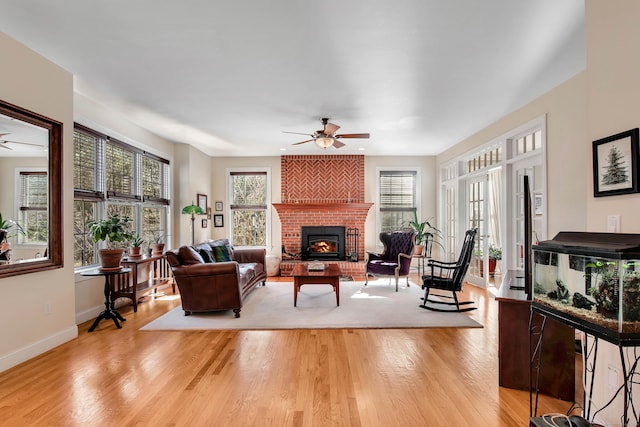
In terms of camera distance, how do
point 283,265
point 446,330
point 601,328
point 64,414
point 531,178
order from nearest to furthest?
point 601,328 → point 64,414 → point 446,330 → point 531,178 → point 283,265

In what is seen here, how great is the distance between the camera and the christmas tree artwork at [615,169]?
1790mm

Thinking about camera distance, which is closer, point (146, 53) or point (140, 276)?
point (146, 53)

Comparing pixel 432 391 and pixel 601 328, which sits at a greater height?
pixel 601 328

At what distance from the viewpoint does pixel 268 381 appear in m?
2.52

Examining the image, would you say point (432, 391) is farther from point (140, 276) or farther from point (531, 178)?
point (140, 276)

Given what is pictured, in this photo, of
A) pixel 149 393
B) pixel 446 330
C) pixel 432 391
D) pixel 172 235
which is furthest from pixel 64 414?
pixel 172 235

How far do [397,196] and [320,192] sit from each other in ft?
6.12

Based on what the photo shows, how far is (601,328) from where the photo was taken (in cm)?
142

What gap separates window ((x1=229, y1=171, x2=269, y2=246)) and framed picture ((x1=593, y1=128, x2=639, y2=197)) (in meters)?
6.57

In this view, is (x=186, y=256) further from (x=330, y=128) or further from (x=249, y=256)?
(x=330, y=128)

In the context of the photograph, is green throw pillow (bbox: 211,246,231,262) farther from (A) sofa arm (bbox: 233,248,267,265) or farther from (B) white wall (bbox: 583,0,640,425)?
(B) white wall (bbox: 583,0,640,425)

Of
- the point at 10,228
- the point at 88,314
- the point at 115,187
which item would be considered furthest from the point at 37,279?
the point at 115,187

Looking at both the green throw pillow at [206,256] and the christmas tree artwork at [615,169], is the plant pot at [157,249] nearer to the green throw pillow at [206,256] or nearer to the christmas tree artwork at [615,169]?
the green throw pillow at [206,256]

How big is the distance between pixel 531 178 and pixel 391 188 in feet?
12.1
